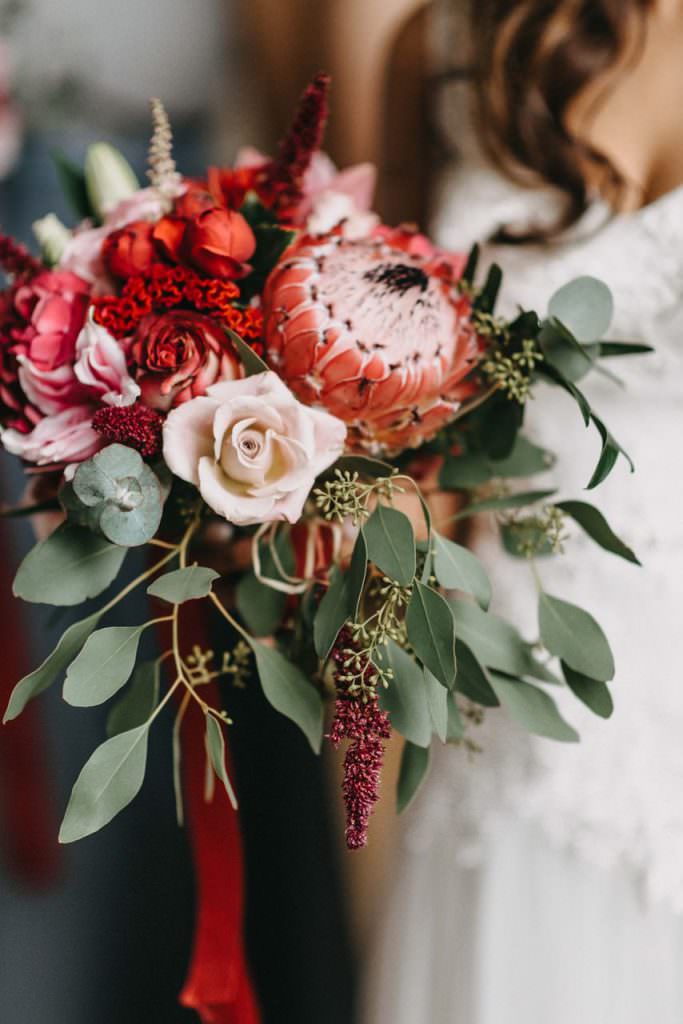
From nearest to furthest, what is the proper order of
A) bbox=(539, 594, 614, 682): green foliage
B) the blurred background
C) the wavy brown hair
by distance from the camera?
1. bbox=(539, 594, 614, 682): green foliage
2. the wavy brown hair
3. the blurred background

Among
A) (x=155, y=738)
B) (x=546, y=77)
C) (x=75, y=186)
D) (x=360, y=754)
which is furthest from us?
(x=155, y=738)

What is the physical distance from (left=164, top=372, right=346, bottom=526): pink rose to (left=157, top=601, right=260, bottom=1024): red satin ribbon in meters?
0.18

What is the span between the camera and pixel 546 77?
0.77m

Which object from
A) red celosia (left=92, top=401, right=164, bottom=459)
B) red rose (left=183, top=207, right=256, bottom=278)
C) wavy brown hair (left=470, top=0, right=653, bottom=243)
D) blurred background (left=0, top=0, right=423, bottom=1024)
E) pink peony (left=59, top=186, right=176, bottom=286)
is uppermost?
wavy brown hair (left=470, top=0, right=653, bottom=243)

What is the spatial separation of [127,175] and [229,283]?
19 centimetres

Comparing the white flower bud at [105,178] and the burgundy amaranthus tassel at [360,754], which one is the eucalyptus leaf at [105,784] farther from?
the white flower bud at [105,178]

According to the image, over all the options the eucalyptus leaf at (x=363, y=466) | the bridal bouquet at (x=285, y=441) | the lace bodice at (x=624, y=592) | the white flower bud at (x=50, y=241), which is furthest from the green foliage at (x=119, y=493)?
the lace bodice at (x=624, y=592)

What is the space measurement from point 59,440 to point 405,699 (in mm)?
232

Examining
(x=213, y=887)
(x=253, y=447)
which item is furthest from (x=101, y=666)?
(x=213, y=887)

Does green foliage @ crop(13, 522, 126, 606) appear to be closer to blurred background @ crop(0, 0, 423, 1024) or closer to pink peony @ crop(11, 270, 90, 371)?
pink peony @ crop(11, 270, 90, 371)

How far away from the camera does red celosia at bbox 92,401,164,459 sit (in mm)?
412

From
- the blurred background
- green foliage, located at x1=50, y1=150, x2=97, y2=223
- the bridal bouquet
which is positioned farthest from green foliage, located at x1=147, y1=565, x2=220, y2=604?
the blurred background

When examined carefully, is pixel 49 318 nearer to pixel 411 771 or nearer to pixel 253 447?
pixel 253 447

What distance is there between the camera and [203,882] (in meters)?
0.58
